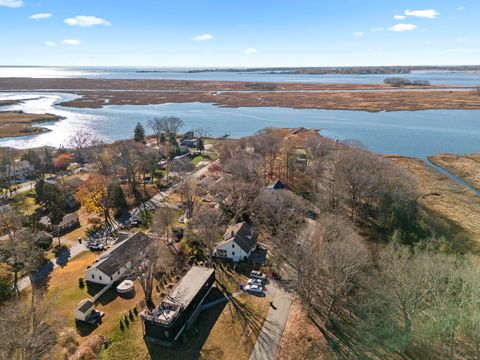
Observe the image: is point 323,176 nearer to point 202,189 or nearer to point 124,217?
point 202,189

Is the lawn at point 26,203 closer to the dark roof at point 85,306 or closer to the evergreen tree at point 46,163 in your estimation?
the evergreen tree at point 46,163

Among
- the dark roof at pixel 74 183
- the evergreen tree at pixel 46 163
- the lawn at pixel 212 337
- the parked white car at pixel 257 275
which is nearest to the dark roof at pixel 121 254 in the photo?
the lawn at pixel 212 337

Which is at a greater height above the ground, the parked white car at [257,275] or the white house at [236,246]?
the white house at [236,246]

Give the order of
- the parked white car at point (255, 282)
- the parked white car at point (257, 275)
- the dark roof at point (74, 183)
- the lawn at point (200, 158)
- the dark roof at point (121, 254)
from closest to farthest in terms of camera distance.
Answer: the parked white car at point (255, 282) → the dark roof at point (121, 254) → the parked white car at point (257, 275) → the dark roof at point (74, 183) → the lawn at point (200, 158)

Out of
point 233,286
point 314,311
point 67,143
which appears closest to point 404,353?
point 314,311

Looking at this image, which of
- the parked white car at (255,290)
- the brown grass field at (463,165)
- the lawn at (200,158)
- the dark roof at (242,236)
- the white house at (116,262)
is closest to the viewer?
the parked white car at (255,290)

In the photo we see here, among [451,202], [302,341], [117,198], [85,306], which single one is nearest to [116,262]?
[85,306]
